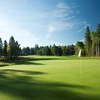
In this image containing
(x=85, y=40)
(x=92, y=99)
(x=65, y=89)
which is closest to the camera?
(x=92, y=99)

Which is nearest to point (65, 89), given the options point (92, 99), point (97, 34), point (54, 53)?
point (92, 99)

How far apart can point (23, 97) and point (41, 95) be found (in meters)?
0.75

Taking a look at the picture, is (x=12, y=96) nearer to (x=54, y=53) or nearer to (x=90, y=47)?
(x=90, y=47)

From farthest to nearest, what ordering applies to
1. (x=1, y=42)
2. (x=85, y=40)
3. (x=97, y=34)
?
(x=85, y=40) < (x=1, y=42) < (x=97, y=34)

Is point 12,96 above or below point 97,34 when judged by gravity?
below

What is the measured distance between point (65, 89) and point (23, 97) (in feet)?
7.60

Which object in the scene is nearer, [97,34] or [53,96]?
[53,96]

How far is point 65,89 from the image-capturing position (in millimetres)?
8703

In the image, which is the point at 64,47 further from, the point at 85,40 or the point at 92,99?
the point at 92,99

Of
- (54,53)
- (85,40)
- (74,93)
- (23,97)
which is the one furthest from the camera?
(54,53)

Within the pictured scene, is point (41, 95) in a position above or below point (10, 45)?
below

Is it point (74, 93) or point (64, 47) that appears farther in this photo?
point (64, 47)

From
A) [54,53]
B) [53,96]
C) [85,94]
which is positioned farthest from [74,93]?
[54,53]

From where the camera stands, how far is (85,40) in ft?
315
